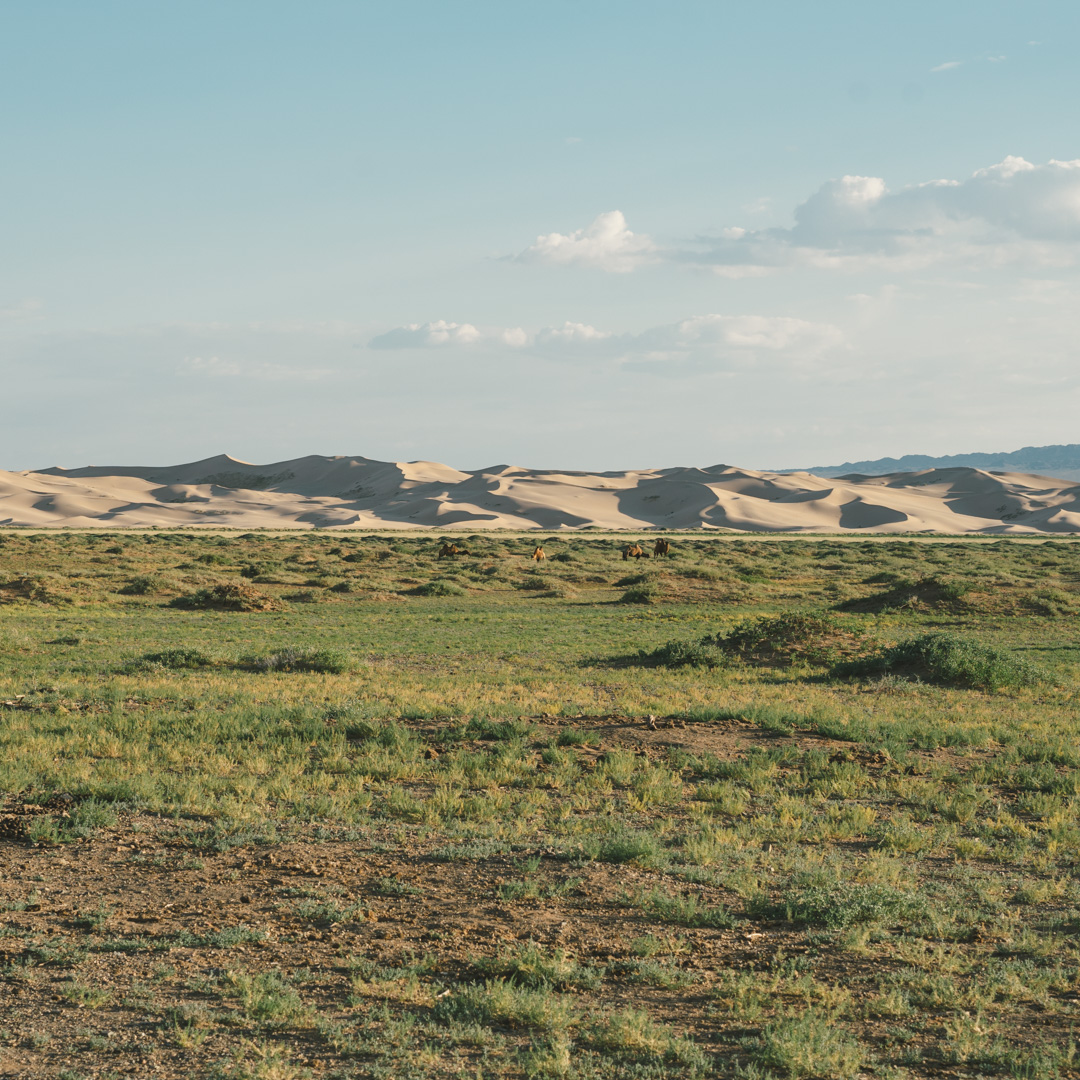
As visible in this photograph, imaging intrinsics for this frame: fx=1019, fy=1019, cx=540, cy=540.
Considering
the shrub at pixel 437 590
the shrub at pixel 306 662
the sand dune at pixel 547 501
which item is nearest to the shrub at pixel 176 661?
the shrub at pixel 306 662

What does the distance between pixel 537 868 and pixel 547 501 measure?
137m

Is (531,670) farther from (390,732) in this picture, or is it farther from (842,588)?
(842,588)

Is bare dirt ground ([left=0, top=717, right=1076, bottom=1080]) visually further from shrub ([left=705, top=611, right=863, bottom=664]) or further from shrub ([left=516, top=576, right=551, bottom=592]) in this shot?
shrub ([left=516, top=576, right=551, bottom=592])

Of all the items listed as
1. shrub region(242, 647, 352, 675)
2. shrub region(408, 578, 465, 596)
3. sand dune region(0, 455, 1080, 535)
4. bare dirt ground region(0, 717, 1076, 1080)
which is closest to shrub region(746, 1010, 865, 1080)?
bare dirt ground region(0, 717, 1076, 1080)

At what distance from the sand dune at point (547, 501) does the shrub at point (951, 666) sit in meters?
103

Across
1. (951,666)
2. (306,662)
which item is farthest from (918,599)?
(306,662)

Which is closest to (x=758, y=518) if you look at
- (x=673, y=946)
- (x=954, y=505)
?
(x=954, y=505)

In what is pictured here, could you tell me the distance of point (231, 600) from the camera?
3177 cm

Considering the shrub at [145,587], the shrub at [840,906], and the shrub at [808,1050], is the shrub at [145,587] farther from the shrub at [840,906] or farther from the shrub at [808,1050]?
the shrub at [808,1050]

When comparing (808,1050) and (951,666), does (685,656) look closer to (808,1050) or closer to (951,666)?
(951,666)

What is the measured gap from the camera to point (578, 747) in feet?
38.4

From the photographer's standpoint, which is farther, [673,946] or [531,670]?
[531,670]

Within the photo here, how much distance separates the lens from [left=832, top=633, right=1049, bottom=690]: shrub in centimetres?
1702

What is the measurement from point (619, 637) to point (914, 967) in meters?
19.2
